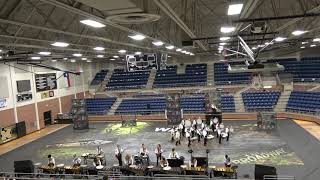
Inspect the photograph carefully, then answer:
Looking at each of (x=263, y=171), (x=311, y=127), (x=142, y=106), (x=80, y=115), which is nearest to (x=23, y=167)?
(x=263, y=171)

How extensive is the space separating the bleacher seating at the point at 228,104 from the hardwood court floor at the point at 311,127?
290 inches

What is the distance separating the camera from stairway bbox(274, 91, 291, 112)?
35.9 meters

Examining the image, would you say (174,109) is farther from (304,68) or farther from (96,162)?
(304,68)

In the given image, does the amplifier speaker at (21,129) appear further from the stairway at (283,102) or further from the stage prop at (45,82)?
the stairway at (283,102)

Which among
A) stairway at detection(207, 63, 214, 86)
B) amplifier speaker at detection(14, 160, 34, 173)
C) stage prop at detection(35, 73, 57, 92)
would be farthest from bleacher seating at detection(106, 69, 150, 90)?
amplifier speaker at detection(14, 160, 34, 173)

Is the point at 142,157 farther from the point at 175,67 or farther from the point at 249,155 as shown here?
the point at 175,67

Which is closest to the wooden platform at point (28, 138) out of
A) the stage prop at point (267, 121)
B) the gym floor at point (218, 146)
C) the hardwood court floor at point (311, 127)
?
the gym floor at point (218, 146)

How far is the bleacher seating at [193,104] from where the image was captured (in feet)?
126

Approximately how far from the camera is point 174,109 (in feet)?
108

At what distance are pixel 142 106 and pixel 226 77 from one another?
1189cm

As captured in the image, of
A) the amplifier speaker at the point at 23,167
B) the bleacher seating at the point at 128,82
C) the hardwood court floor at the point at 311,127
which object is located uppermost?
the bleacher seating at the point at 128,82

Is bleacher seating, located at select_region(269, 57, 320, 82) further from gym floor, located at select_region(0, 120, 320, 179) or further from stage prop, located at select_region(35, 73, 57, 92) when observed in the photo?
stage prop, located at select_region(35, 73, 57, 92)

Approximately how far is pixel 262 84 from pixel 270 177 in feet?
86.6

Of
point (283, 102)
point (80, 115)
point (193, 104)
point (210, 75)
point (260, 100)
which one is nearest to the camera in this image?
point (80, 115)
